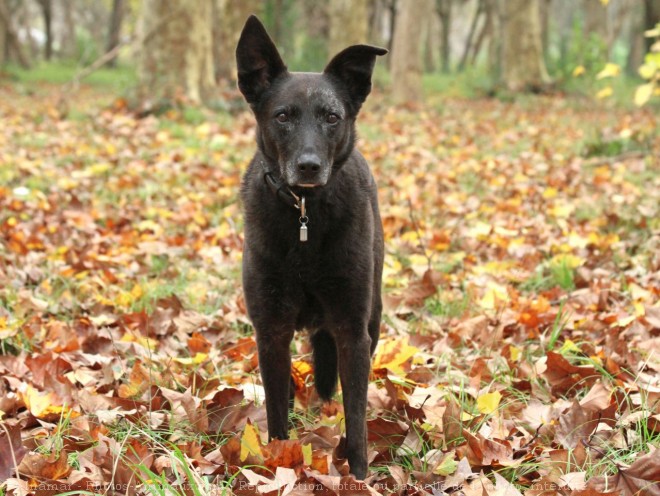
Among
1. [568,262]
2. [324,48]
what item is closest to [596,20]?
[324,48]

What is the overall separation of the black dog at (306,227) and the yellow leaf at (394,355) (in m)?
0.65

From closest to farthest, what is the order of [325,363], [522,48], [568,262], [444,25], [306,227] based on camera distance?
[306,227] < [325,363] < [568,262] < [522,48] < [444,25]

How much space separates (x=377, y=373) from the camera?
362 cm

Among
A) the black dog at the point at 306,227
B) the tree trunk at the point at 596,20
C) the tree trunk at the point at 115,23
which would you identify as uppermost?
the tree trunk at the point at 115,23

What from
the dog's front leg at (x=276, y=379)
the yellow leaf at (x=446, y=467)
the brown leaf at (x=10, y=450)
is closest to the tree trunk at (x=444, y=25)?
the dog's front leg at (x=276, y=379)

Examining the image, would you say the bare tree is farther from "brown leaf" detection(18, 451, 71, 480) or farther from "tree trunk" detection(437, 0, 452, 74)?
"brown leaf" detection(18, 451, 71, 480)

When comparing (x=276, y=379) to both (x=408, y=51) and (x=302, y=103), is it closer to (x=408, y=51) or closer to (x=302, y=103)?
(x=302, y=103)

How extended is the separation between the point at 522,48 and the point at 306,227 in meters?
18.5

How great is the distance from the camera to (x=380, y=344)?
3881mm

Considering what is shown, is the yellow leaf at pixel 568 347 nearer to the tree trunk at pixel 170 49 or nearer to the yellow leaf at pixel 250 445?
the yellow leaf at pixel 250 445

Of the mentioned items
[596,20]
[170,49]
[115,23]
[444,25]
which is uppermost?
[115,23]

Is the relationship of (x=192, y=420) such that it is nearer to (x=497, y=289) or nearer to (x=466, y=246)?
(x=497, y=289)

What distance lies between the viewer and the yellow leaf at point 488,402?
9.98 ft

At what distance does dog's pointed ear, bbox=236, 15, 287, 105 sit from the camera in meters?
2.99
